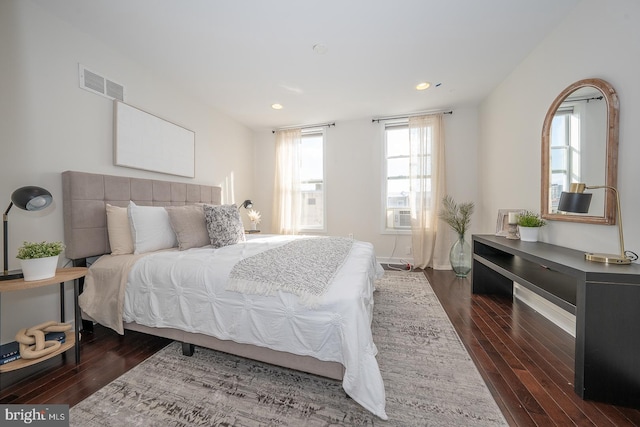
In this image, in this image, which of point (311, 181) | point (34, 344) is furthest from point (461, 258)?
point (34, 344)

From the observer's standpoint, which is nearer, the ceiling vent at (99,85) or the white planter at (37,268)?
the white planter at (37,268)

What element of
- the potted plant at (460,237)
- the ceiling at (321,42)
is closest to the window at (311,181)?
the ceiling at (321,42)

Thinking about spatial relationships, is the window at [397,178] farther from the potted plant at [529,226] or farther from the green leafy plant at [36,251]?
the green leafy plant at [36,251]

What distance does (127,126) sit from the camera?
2.39m

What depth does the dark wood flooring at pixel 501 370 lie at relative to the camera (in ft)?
3.98

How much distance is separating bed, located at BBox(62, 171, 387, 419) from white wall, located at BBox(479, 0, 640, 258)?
1678 mm

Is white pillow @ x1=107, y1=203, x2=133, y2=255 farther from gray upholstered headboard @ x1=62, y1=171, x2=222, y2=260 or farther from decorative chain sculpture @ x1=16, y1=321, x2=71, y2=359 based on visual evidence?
decorative chain sculpture @ x1=16, y1=321, x2=71, y2=359

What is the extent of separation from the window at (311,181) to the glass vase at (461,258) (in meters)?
2.21

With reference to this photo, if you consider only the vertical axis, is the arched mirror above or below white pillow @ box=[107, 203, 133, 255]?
above

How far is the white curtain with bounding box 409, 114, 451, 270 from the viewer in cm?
387

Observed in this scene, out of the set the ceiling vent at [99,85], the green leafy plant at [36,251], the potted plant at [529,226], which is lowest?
the green leafy plant at [36,251]

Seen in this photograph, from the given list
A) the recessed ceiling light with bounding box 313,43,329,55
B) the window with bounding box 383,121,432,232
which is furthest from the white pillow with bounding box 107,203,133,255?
the window with bounding box 383,121,432,232

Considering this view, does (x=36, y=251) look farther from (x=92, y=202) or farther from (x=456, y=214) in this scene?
(x=456, y=214)

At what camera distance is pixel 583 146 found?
1854 millimetres
